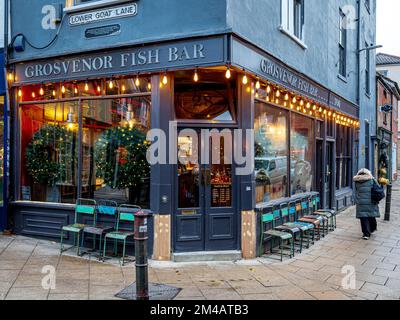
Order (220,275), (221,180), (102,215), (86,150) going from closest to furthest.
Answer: (220,275)
(221,180)
(102,215)
(86,150)

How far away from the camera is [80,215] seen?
7570 millimetres

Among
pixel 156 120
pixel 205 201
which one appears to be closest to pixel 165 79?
pixel 156 120

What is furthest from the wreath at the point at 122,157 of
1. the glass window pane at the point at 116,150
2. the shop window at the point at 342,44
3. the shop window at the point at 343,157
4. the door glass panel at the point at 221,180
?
the shop window at the point at 342,44

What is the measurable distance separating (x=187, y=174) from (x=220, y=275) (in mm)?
1896

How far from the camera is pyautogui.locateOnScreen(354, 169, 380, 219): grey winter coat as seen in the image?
8977 millimetres

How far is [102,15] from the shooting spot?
7.41 m

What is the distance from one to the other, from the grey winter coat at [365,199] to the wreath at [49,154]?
21.3 feet

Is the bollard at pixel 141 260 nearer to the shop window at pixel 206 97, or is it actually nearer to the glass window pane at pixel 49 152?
the shop window at pixel 206 97

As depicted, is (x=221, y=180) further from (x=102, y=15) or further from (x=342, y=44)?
(x=342, y=44)

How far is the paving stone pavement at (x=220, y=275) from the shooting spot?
5.21 m

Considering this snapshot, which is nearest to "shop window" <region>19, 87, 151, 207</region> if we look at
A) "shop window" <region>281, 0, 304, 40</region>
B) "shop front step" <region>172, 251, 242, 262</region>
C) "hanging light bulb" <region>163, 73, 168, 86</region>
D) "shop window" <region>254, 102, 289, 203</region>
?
"hanging light bulb" <region>163, 73, 168, 86</region>

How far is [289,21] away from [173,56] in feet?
13.1

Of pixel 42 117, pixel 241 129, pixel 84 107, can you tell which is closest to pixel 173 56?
pixel 241 129
